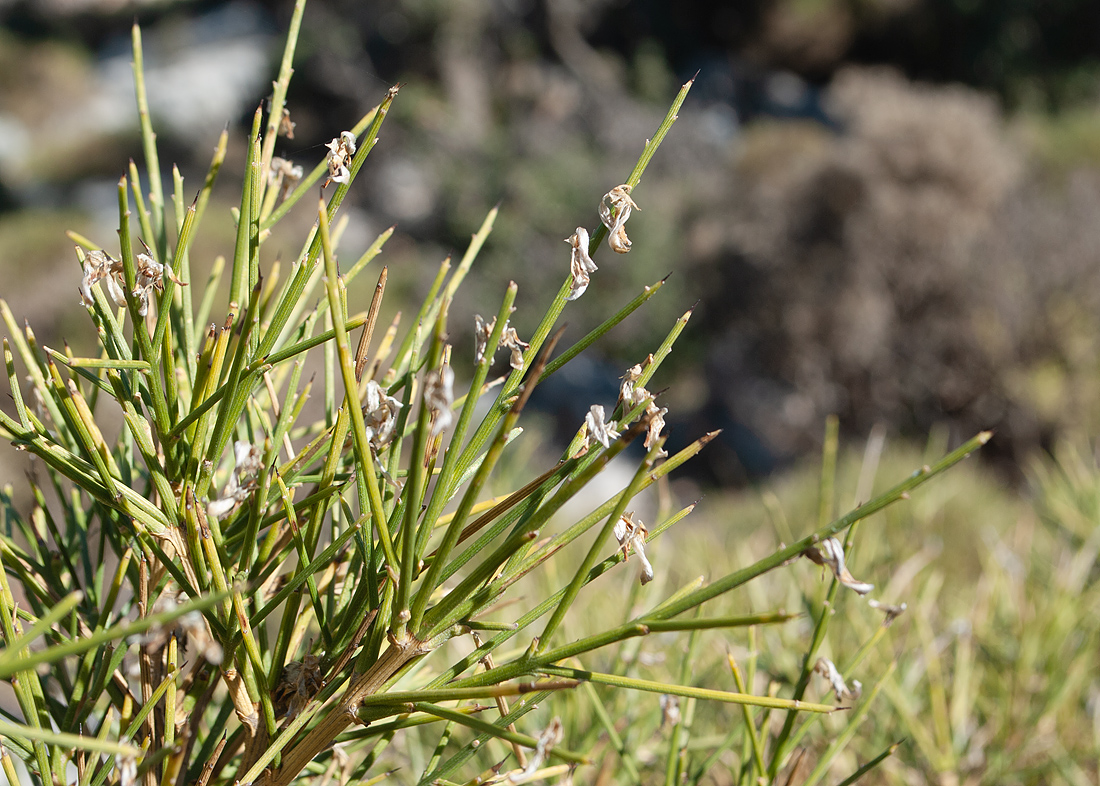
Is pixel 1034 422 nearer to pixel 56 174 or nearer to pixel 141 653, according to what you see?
pixel 141 653

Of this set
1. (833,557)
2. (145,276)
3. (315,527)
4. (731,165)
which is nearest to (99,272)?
(145,276)

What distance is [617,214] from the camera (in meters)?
0.28

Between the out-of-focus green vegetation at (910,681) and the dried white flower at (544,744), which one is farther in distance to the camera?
the out-of-focus green vegetation at (910,681)

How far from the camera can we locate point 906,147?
17.5 feet

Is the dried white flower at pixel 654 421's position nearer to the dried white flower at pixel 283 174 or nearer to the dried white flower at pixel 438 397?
the dried white flower at pixel 438 397

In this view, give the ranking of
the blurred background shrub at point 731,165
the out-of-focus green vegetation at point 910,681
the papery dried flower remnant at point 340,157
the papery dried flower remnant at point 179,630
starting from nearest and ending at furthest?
the papery dried flower remnant at point 179,630 < the papery dried flower remnant at point 340,157 < the out-of-focus green vegetation at point 910,681 < the blurred background shrub at point 731,165

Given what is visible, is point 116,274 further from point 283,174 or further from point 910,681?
point 910,681

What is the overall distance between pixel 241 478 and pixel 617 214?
0.56 feet

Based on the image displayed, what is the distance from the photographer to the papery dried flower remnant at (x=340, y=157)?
0.29 m

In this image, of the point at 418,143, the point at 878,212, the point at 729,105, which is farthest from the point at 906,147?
the point at 418,143

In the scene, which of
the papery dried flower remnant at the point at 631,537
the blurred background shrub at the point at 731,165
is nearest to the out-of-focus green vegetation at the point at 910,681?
the papery dried flower remnant at the point at 631,537

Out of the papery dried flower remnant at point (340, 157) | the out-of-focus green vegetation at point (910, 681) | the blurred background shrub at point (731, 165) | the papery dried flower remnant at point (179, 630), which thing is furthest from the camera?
the blurred background shrub at point (731, 165)

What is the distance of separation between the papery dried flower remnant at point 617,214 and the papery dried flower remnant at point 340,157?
10 cm

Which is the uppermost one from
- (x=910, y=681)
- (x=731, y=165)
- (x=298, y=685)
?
(x=298, y=685)
